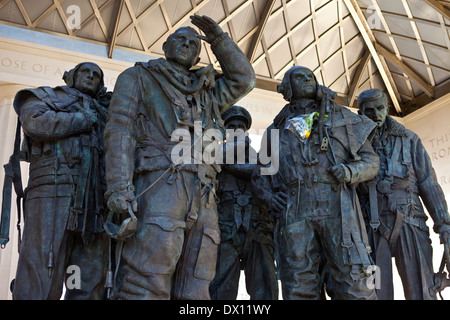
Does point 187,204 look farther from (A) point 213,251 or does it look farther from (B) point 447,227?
(B) point 447,227

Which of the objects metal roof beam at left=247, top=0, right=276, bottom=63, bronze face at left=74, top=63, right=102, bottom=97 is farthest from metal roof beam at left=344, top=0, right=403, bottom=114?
bronze face at left=74, top=63, right=102, bottom=97

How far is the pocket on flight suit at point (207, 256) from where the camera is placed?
3.98 m

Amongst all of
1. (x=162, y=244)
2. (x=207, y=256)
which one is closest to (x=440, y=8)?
(x=207, y=256)

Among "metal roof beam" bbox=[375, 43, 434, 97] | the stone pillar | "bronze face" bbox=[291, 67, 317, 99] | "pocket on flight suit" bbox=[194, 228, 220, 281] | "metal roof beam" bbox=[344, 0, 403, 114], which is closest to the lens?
"pocket on flight suit" bbox=[194, 228, 220, 281]

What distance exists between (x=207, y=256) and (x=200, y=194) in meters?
0.45

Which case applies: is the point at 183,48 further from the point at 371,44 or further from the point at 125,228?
the point at 371,44

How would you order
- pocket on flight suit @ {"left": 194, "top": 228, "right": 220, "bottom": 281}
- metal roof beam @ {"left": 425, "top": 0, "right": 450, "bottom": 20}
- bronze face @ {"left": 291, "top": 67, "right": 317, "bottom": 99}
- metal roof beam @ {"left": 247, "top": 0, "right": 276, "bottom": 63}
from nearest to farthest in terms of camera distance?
pocket on flight suit @ {"left": 194, "top": 228, "right": 220, "bottom": 281}, bronze face @ {"left": 291, "top": 67, "right": 317, "bottom": 99}, metal roof beam @ {"left": 425, "top": 0, "right": 450, "bottom": 20}, metal roof beam @ {"left": 247, "top": 0, "right": 276, "bottom": 63}

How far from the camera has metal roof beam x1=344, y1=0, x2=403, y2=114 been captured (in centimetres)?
1842

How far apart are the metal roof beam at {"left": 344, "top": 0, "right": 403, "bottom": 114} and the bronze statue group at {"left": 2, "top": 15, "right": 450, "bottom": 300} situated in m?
13.3

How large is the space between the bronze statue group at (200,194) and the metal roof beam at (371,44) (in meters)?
13.3

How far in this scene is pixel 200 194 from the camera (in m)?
4.13

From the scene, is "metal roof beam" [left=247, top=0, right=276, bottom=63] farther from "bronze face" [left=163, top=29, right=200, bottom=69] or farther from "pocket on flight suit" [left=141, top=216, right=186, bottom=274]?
"pocket on flight suit" [left=141, top=216, right=186, bottom=274]

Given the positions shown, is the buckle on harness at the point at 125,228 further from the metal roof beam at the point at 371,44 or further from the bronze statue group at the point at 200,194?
the metal roof beam at the point at 371,44
